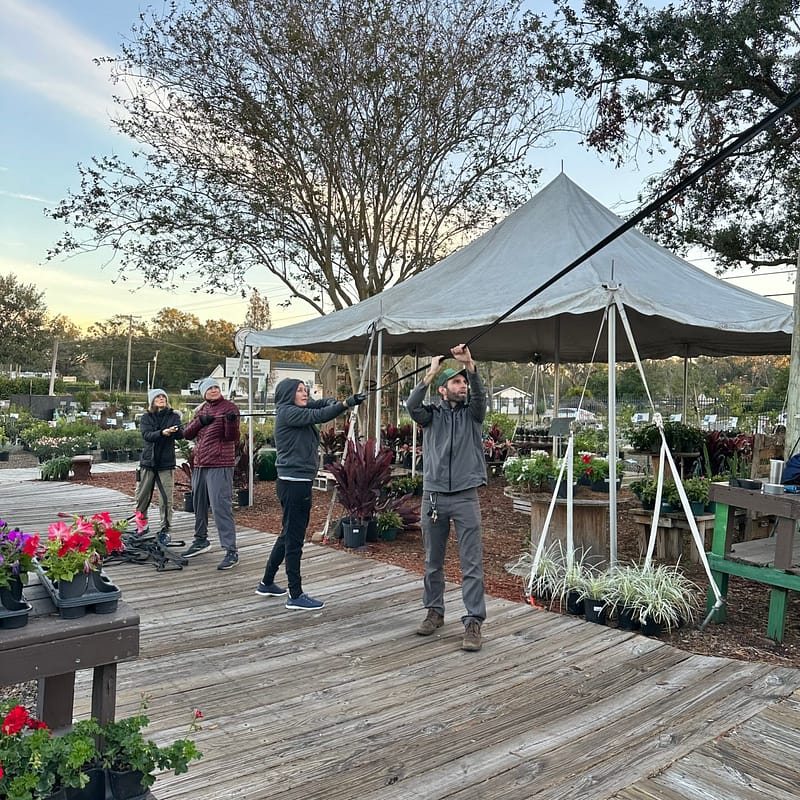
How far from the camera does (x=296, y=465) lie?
4906mm

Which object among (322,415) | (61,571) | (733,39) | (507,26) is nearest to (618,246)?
(733,39)

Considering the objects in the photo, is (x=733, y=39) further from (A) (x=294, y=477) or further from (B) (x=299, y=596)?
(B) (x=299, y=596)

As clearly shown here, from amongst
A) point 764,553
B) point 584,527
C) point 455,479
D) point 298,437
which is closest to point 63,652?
point 455,479

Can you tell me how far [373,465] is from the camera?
23.4 ft

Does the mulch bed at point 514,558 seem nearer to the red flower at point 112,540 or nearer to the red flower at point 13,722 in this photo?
the red flower at point 112,540

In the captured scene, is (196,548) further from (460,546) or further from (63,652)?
(63,652)

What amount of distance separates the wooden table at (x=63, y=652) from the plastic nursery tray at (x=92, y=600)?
0.07 feet

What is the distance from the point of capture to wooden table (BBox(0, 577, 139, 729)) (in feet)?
6.19

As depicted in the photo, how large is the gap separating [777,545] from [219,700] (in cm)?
343

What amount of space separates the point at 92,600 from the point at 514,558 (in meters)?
5.06

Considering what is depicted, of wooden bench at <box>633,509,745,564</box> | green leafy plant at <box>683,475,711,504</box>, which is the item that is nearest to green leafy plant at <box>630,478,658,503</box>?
wooden bench at <box>633,509,745,564</box>

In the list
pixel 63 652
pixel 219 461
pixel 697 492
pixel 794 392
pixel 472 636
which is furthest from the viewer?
pixel 219 461

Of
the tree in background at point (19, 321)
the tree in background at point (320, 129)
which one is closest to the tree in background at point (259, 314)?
the tree in background at point (19, 321)

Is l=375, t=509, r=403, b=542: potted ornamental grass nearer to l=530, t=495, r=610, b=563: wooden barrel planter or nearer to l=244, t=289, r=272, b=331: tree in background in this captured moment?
l=530, t=495, r=610, b=563: wooden barrel planter
